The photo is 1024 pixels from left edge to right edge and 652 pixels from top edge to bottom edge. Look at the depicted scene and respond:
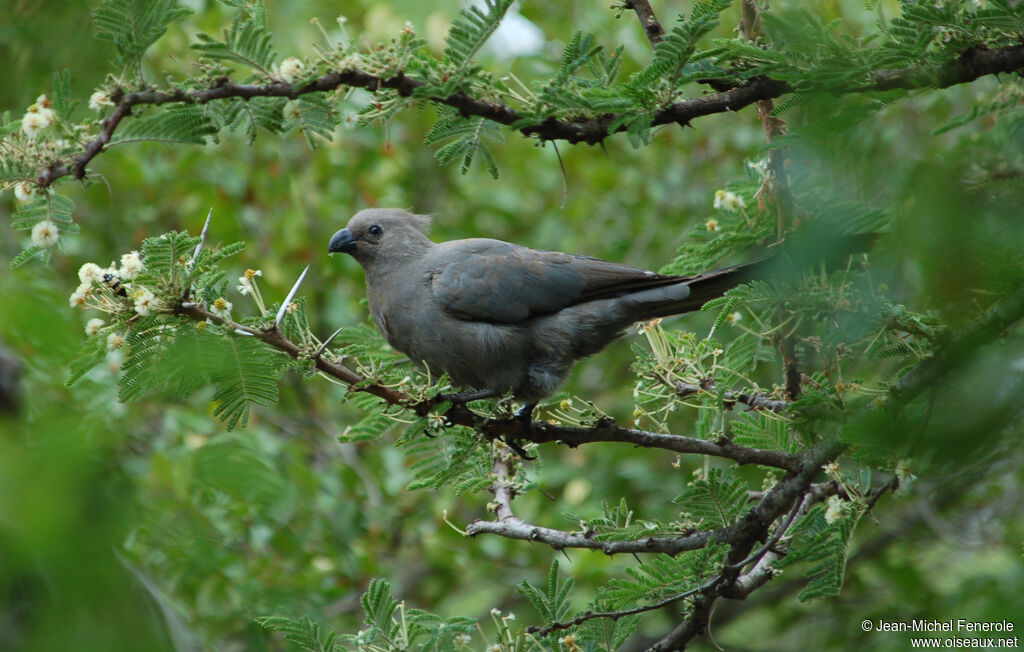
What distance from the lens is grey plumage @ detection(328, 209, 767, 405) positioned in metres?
4.69

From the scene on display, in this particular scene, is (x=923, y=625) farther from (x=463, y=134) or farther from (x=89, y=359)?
(x=89, y=359)

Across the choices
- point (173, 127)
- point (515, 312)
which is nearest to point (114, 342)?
point (173, 127)

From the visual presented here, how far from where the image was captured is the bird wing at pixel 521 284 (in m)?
4.77

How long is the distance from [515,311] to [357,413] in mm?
3088

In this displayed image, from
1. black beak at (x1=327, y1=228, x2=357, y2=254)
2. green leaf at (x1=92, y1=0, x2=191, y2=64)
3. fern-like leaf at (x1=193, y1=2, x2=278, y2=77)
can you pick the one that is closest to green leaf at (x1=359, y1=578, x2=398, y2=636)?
fern-like leaf at (x1=193, y1=2, x2=278, y2=77)

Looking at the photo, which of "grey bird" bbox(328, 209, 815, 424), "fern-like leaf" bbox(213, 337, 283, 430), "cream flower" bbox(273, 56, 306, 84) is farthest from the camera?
"grey bird" bbox(328, 209, 815, 424)

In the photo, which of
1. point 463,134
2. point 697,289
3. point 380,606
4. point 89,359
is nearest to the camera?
point 89,359

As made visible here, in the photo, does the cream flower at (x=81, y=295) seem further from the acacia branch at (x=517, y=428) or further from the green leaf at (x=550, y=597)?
the green leaf at (x=550, y=597)

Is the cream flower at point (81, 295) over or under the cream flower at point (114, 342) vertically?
over

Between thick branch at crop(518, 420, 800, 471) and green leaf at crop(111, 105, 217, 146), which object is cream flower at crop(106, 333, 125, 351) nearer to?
green leaf at crop(111, 105, 217, 146)

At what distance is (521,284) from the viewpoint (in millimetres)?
4859

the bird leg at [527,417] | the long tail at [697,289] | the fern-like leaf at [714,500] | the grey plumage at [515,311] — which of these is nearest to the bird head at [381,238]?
the grey plumage at [515,311]

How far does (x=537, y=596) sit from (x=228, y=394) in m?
1.44

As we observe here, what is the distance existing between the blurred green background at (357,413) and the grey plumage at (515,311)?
925mm
